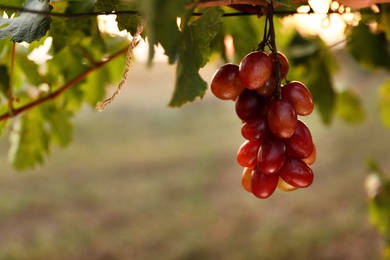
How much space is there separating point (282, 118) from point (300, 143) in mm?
27

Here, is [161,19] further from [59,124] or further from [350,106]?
[350,106]

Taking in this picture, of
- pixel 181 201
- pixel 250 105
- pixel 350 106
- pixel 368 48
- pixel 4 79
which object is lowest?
pixel 181 201

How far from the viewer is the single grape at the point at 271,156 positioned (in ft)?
1.03

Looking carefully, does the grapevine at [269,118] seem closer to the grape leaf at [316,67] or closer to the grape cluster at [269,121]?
the grape cluster at [269,121]

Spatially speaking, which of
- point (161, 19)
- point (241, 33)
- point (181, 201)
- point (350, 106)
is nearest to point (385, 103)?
point (350, 106)

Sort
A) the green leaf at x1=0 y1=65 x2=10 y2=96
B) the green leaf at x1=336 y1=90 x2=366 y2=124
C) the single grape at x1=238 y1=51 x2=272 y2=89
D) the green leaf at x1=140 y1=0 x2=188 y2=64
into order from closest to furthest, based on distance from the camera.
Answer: the green leaf at x1=140 y1=0 x2=188 y2=64 → the single grape at x1=238 y1=51 x2=272 y2=89 → the green leaf at x1=0 y1=65 x2=10 y2=96 → the green leaf at x1=336 y1=90 x2=366 y2=124

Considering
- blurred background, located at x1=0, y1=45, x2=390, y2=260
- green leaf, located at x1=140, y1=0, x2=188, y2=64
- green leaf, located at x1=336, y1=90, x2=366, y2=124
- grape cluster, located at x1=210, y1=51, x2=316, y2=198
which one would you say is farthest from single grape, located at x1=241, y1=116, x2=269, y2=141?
blurred background, located at x1=0, y1=45, x2=390, y2=260

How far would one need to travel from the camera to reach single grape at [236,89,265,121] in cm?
34

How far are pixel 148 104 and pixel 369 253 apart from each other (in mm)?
1950

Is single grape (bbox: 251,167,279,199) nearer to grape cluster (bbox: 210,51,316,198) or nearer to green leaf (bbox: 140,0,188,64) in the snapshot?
grape cluster (bbox: 210,51,316,198)

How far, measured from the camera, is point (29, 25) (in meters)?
0.35

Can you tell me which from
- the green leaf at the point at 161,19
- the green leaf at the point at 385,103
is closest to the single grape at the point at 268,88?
the green leaf at the point at 161,19

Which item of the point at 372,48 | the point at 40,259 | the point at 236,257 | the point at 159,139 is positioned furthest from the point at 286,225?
the point at 372,48

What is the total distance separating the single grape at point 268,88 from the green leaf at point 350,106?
0.73 metres
